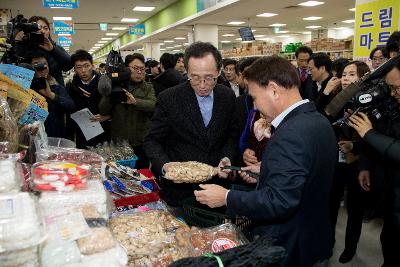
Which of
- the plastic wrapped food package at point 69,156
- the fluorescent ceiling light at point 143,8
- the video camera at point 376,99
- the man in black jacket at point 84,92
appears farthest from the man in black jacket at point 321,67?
the fluorescent ceiling light at point 143,8

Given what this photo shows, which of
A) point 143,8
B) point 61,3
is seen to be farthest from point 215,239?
point 143,8

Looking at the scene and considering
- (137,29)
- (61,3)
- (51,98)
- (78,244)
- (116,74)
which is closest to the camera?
(78,244)

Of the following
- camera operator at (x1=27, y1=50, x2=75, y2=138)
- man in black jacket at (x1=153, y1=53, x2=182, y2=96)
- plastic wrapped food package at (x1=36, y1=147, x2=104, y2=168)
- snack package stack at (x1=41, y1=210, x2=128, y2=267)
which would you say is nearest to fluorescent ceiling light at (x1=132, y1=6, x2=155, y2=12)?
man in black jacket at (x1=153, y1=53, x2=182, y2=96)

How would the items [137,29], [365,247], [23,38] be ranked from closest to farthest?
1. [23,38]
2. [365,247]
3. [137,29]

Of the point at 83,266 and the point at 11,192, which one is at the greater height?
the point at 11,192

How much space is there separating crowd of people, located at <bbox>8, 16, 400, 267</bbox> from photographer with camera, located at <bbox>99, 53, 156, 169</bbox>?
0.03 feet

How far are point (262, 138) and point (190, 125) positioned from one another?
0.51m

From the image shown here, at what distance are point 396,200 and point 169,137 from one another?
1458 millimetres

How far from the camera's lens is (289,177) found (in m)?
1.25

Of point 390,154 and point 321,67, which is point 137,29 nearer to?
point 321,67

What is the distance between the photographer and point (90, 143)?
3.59 m

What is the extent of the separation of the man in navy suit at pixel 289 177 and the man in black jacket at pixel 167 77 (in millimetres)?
3624

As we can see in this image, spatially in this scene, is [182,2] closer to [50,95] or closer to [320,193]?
[50,95]

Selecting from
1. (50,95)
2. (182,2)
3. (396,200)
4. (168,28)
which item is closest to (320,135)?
(396,200)
